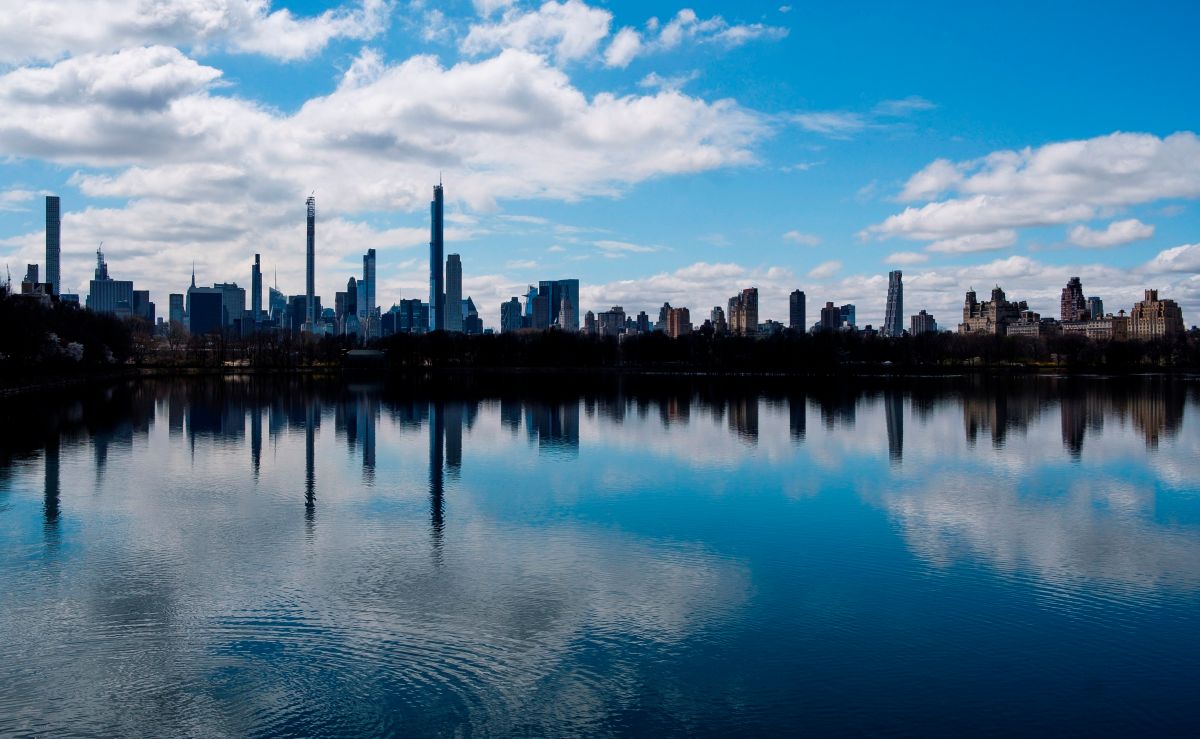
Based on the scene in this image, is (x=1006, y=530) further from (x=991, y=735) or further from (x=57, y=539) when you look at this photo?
(x=57, y=539)

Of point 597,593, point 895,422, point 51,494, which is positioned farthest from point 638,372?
point 597,593

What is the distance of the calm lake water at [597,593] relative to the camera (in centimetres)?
905

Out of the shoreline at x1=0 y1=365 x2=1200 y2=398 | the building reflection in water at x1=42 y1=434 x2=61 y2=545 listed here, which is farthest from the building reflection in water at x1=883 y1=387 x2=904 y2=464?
the shoreline at x1=0 y1=365 x2=1200 y2=398

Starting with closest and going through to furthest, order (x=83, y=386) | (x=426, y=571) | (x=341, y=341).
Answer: (x=426, y=571) → (x=83, y=386) → (x=341, y=341)

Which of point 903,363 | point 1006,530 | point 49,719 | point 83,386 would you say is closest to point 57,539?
point 49,719

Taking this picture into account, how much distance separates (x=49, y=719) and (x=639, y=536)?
9.44m

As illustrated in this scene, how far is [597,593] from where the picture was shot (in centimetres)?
1255

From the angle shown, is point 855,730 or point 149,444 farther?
point 149,444

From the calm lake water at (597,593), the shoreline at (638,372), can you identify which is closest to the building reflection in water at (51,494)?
the calm lake water at (597,593)

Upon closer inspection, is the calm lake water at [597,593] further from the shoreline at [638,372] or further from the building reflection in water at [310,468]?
the shoreline at [638,372]

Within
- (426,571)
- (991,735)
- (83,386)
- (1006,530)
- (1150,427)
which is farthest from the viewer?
(83,386)

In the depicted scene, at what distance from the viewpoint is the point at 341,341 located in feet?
465

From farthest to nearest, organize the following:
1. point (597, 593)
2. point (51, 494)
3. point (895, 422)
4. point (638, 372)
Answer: point (638, 372) < point (895, 422) < point (51, 494) < point (597, 593)

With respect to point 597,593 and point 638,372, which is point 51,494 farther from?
point 638,372
